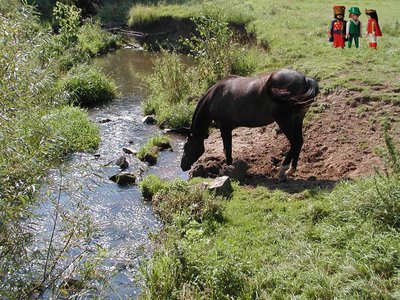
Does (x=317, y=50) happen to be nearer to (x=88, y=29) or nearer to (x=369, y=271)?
(x=369, y=271)

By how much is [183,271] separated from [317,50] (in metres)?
10.2

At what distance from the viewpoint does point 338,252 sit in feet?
20.9

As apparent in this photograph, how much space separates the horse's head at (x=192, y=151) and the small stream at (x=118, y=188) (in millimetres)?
331

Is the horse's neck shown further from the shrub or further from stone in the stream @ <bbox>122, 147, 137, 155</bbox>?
stone in the stream @ <bbox>122, 147, 137, 155</bbox>

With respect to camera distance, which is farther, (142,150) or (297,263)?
(142,150)

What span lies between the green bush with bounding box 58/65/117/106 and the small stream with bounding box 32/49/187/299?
0.42 m

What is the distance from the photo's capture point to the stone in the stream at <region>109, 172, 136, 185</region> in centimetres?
1094

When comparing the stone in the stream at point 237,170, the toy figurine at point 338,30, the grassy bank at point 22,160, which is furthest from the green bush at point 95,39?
the grassy bank at point 22,160

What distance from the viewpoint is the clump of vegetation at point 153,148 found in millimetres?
12180

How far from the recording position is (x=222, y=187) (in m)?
9.09

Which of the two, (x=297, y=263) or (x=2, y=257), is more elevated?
(x=2, y=257)

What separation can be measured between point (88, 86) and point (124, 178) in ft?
22.6

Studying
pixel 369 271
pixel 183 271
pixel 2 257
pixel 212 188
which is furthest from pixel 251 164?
pixel 2 257

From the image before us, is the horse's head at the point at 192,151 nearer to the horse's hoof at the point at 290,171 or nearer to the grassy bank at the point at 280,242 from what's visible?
the grassy bank at the point at 280,242
